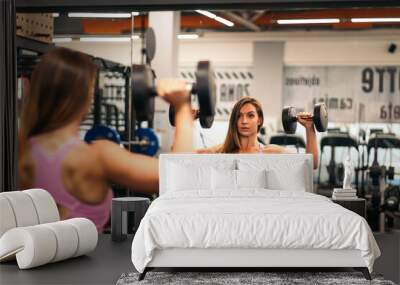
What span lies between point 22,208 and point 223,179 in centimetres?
211

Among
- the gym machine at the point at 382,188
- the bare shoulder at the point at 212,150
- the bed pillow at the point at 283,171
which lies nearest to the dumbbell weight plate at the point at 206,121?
the bare shoulder at the point at 212,150

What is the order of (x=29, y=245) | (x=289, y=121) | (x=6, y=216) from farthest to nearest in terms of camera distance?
1. (x=289, y=121)
2. (x=6, y=216)
3. (x=29, y=245)

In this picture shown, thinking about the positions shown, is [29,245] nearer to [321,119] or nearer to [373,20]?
[321,119]

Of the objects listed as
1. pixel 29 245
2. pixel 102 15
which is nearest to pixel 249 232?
pixel 29 245

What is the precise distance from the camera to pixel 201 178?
7.53 meters

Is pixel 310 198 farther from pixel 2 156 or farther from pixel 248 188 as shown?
pixel 2 156

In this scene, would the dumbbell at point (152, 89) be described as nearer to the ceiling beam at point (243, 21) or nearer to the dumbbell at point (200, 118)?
the dumbbell at point (200, 118)

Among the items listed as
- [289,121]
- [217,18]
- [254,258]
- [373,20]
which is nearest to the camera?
[254,258]

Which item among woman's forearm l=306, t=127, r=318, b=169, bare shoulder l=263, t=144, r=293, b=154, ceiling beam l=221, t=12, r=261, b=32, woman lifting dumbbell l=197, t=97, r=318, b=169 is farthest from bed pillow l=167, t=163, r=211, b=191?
ceiling beam l=221, t=12, r=261, b=32

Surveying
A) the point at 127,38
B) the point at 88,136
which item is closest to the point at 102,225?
the point at 88,136

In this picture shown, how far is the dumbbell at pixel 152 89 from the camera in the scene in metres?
8.25

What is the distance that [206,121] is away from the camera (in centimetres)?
818

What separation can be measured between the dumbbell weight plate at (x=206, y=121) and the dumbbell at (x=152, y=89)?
1.0 inches

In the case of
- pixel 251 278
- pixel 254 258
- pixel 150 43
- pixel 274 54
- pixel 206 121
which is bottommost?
pixel 251 278
